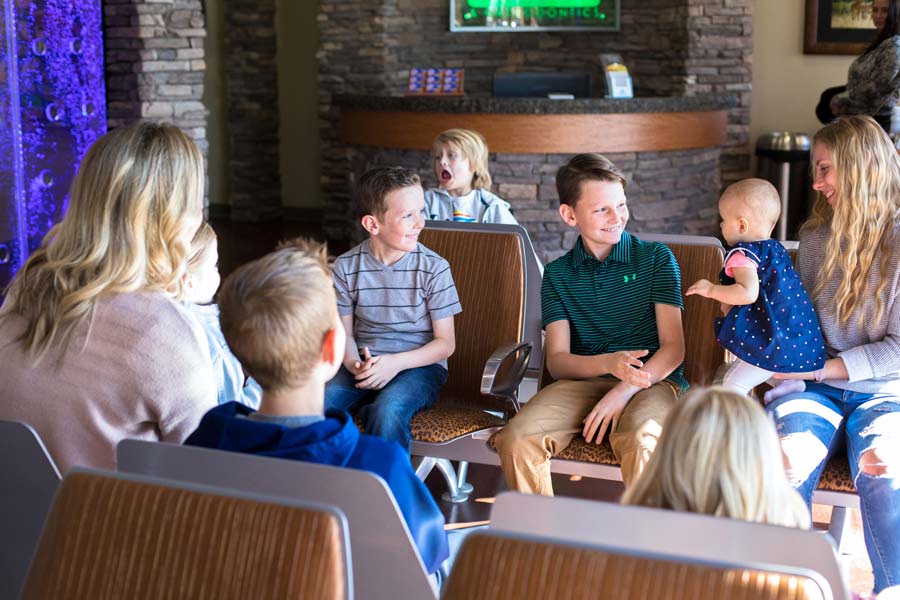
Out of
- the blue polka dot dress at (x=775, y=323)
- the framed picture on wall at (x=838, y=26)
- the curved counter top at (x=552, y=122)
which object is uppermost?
the framed picture on wall at (x=838, y=26)

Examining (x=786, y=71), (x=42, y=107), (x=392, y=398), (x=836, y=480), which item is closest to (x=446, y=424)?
(x=392, y=398)

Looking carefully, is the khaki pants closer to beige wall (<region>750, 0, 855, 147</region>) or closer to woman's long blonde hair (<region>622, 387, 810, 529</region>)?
woman's long blonde hair (<region>622, 387, 810, 529</region>)

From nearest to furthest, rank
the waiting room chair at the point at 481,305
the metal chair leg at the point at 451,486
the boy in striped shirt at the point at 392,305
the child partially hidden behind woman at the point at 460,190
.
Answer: the boy in striped shirt at the point at 392,305
the waiting room chair at the point at 481,305
the metal chair leg at the point at 451,486
the child partially hidden behind woman at the point at 460,190

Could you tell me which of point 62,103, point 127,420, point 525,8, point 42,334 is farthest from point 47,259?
point 525,8

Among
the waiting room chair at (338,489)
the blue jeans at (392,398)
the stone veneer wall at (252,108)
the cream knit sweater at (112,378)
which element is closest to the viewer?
the waiting room chair at (338,489)

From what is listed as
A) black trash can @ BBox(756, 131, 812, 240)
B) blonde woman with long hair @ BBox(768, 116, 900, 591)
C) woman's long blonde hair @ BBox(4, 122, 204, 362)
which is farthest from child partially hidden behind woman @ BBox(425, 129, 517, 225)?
black trash can @ BBox(756, 131, 812, 240)

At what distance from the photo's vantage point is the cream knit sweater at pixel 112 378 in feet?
6.03

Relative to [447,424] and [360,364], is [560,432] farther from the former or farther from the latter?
[360,364]

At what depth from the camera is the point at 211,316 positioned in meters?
2.28

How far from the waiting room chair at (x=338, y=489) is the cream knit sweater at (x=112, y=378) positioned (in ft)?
1.16

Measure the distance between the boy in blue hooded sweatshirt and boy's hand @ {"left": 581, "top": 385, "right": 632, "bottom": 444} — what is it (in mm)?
924

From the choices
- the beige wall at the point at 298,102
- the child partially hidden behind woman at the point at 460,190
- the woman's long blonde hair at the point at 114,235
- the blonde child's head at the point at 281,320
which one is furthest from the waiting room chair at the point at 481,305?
the beige wall at the point at 298,102

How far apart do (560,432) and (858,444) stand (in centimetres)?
66

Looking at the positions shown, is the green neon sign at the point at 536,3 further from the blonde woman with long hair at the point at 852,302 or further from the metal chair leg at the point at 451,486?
the blonde woman with long hair at the point at 852,302
